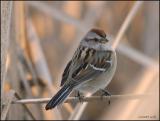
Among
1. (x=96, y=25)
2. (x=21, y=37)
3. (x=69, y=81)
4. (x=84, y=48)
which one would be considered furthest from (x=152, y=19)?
(x=69, y=81)

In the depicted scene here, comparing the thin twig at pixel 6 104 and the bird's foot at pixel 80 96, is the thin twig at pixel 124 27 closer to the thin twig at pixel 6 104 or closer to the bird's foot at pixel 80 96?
the bird's foot at pixel 80 96

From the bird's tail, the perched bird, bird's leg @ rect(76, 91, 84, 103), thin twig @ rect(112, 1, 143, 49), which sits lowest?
bird's leg @ rect(76, 91, 84, 103)

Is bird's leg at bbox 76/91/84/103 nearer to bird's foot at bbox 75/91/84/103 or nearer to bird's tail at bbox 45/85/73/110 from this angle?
bird's foot at bbox 75/91/84/103

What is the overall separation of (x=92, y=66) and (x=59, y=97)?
46cm

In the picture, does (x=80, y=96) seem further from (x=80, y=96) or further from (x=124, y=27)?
(x=124, y=27)

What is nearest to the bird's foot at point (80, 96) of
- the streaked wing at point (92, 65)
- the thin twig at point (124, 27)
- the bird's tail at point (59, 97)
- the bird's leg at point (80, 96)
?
the bird's leg at point (80, 96)

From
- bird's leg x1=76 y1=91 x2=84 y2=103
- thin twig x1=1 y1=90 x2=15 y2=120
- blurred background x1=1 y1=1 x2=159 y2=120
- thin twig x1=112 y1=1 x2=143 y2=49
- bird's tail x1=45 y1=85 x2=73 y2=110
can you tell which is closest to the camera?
bird's tail x1=45 y1=85 x2=73 y2=110

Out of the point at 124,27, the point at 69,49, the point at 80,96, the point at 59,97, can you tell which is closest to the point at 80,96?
the point at 80,96

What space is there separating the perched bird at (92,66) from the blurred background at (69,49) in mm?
440

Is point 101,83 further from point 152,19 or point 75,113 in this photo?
point 152,19

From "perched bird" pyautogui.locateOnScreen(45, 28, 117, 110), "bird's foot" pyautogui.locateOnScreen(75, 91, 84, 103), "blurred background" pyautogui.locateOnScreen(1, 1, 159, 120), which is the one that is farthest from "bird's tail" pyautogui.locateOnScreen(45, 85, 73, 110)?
"blurred background" pyautogui.locateOnScreen(1, 1, 159, 120)

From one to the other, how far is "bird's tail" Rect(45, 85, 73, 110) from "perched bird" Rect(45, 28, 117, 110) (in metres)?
Result: 0.08

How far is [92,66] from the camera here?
264 centimetres

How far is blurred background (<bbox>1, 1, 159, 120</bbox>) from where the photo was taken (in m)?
3.26
